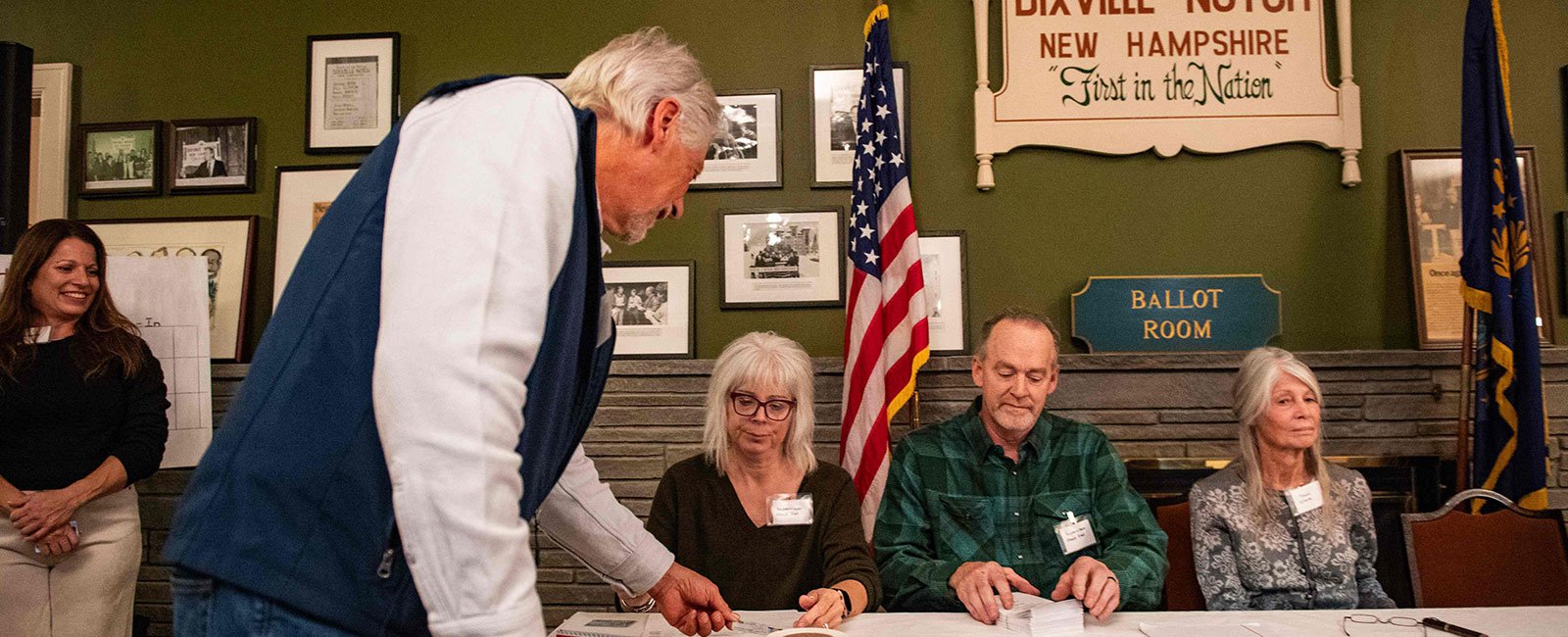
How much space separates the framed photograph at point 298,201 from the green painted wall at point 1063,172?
50mm

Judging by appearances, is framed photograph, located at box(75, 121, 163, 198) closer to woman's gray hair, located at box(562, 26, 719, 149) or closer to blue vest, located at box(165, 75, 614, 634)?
woman's gray hair, located at box(562, 26, 719, 149)

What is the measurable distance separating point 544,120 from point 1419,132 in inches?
140

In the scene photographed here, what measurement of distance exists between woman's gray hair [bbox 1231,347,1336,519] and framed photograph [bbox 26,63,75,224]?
4.04 meters

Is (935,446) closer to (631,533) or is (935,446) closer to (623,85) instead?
(631,533)

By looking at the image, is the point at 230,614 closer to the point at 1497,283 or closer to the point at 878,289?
the point at 878,289

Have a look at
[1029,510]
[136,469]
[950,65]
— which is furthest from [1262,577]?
[136,469]

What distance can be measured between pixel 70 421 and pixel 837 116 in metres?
2.54

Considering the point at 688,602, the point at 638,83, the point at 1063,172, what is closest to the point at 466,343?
the point at 638,83

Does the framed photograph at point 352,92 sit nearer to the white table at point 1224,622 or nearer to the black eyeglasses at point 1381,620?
the white table at point 1224,622

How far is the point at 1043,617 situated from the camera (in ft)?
6.20

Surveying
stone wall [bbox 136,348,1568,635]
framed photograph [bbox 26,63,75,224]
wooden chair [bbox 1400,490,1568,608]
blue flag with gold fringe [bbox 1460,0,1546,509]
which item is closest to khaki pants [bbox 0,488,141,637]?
stone wall [bbox 136,348,1568,635]

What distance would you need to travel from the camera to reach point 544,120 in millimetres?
885

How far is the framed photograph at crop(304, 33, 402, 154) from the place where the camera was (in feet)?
12.0

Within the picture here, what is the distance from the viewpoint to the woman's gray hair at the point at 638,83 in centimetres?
110
